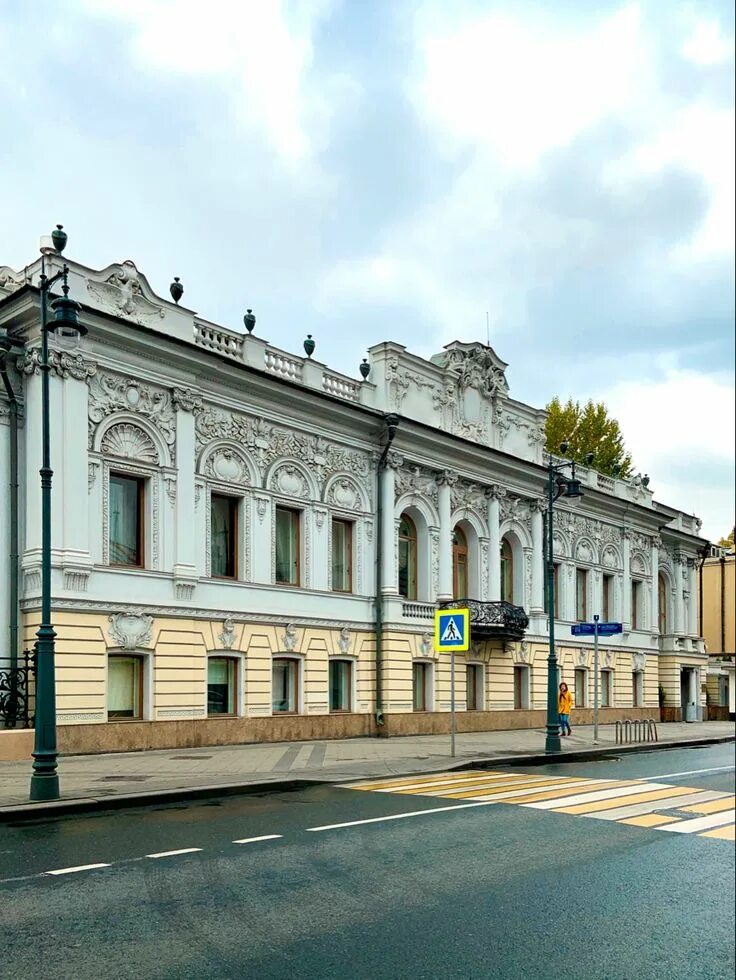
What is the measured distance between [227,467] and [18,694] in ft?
26.2

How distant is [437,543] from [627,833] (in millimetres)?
22441

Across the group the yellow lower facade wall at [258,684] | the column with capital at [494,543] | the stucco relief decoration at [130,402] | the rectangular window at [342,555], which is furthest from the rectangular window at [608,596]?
the stucco relief decoration at [130,402]

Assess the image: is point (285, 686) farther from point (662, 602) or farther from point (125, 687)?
point (662, 602)

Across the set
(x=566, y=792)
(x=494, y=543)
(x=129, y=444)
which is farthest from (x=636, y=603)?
(x=566, y=792)

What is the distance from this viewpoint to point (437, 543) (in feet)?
110

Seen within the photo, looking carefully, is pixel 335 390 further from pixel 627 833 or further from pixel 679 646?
pixel 679 646

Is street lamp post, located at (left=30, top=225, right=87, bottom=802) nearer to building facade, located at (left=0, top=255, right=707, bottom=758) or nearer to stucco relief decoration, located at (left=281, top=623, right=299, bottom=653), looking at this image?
building facade, located at (left=0, top=255, right=707, bottom=758)

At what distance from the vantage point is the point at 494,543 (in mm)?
36438

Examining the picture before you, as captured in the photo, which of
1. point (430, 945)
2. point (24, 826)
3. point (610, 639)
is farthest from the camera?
point (610, 639)

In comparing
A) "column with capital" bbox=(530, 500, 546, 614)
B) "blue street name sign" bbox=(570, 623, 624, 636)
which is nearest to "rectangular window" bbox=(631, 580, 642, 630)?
"column with capital" bbox=(530, 500, 546, 614)

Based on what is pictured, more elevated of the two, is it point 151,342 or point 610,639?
point 151,342

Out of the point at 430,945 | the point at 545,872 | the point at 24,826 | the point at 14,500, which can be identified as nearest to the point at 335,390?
the point at 14,500

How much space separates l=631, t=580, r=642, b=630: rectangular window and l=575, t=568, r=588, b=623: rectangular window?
449 cm

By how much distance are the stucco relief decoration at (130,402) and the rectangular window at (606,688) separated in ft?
83.1
